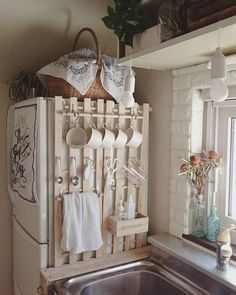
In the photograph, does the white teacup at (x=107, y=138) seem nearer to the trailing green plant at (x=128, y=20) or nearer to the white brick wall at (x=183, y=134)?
the white brick wall at (x=183, y=134)

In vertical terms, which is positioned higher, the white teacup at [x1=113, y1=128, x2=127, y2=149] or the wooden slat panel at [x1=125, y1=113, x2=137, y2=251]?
the white teacup at [x1=113, y1=128, x2=127, y2=149]

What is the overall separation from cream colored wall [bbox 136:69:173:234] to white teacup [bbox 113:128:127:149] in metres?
0.27

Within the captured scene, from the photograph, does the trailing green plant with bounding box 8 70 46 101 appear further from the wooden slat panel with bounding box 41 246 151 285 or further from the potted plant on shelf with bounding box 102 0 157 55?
the wooden slat panel with bounding box 41 246 151 285

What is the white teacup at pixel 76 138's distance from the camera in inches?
61.3

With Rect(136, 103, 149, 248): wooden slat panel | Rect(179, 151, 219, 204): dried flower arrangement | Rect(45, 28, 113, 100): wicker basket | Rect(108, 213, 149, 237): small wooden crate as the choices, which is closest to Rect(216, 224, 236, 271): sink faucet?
Rect(179, 151, 219, 204): dried flower arrangement

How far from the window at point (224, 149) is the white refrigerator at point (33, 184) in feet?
2.66

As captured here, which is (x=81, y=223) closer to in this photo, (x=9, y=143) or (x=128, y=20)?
(x=9, y=143)

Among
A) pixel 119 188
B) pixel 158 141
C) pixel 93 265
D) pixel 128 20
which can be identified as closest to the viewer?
pixel 128 20

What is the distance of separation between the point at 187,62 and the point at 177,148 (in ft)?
1.49

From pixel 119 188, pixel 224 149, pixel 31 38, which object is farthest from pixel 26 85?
pixel 224 149

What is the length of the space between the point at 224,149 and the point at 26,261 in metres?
1.24

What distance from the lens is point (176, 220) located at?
1709 mm

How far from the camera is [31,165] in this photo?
5.23ft

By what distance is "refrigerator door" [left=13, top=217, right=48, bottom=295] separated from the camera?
1.57 m
